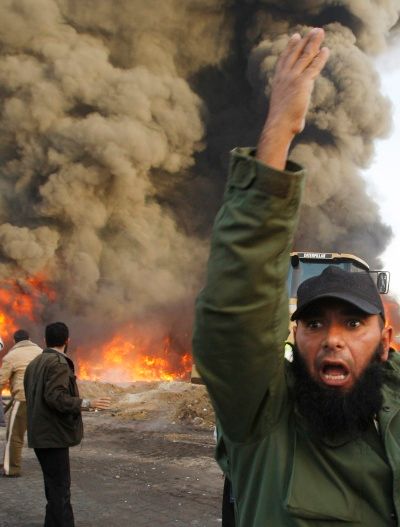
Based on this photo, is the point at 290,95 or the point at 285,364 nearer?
the point at 290,95

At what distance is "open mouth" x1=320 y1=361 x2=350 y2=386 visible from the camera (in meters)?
1.30

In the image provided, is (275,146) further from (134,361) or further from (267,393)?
(134,361)

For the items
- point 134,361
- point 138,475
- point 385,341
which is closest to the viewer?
point 385,341

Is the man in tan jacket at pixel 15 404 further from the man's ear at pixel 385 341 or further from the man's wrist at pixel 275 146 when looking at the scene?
the man's wrist at pixel 275 146

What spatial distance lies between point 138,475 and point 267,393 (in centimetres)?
556

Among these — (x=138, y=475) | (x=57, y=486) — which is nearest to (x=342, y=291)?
(x=57, y=486)

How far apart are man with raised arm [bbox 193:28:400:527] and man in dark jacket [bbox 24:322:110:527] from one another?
2.74 metres

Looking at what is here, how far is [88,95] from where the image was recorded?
68.7 feet

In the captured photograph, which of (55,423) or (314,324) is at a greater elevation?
(314,324)

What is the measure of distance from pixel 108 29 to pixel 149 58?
1927 millimetres

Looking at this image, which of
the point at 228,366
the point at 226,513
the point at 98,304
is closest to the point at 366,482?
the point at 228,366

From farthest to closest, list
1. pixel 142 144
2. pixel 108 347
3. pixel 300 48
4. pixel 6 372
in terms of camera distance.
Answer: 1. pixel 108 347
2. pixel 142 144
3. pixel 6 372
4. pixel 300 48

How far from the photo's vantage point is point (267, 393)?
4.22ft

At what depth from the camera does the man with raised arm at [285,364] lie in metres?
1.12
